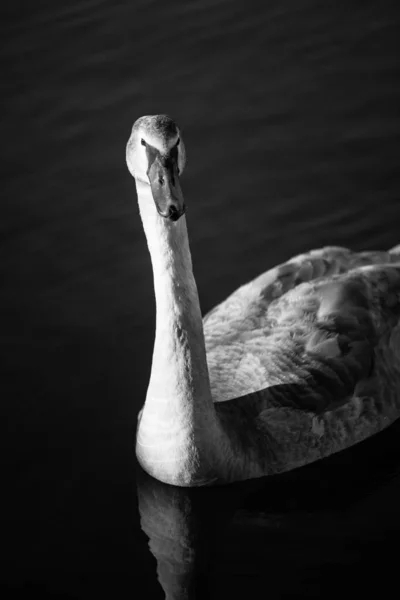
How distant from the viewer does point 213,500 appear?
8555 millimetres

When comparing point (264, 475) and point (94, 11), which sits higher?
point (94, 11)

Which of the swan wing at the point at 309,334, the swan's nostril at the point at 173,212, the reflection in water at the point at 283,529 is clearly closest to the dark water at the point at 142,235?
the reflection in water at the point at 283,529

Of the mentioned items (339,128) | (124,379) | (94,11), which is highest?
(94,11)

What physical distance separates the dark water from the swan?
376 millimetres

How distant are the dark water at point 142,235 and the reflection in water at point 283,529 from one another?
0.05ft

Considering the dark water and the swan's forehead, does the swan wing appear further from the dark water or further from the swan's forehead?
the swan's forehead

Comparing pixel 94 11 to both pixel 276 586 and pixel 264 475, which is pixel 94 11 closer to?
pixel 264 475

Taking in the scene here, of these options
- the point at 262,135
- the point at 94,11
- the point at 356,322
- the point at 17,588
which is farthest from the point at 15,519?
the point at 94,11

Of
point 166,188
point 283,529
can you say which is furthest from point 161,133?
point 283,529

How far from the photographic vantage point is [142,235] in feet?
37.9

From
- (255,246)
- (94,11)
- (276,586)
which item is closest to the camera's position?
(276,586)

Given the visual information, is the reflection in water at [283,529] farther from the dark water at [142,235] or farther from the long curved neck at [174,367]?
the long curved neck at [174,367]

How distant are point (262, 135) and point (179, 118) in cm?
106

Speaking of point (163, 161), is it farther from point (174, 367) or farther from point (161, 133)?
point (174, 367)
